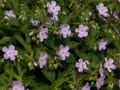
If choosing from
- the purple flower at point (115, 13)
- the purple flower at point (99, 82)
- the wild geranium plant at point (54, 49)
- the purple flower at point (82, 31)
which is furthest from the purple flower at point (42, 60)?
the purple flower at point (115, 13)

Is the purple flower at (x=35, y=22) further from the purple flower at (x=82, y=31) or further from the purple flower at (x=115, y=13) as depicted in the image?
the purple flower at (x=115, y=13)

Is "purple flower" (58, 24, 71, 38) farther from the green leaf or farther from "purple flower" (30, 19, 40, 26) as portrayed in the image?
the green leaf

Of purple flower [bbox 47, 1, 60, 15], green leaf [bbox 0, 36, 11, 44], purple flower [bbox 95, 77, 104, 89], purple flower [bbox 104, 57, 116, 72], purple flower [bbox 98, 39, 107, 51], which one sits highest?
purple flower [bbox 47, 1, 60, 15]

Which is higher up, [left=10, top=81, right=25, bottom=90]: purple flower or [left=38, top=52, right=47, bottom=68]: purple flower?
[left=38, top=52, right=47, bottom=68]: purple flower

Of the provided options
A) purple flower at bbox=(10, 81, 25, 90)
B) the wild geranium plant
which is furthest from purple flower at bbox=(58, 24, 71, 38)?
purple flower at bbox=(10, 81, 25, 90)

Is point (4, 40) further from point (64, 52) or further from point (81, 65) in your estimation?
point (81, 65)

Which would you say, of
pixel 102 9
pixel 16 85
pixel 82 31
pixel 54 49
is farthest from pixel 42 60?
pixel 102 9

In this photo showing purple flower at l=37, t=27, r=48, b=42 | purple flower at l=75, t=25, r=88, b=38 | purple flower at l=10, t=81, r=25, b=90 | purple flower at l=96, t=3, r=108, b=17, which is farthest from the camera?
purple flower at l=96, t=3, r=108, b=17

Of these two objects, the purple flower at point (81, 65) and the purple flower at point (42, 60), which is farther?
the purple flower at point (81, 65)

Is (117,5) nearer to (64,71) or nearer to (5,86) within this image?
(64,71)
